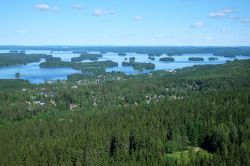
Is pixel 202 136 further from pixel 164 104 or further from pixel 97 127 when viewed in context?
pixel 164 104

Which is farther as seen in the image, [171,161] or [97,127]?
[97,127]

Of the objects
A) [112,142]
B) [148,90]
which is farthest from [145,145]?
[148,90]

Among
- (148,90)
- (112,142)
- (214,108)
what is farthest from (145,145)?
(148,90)

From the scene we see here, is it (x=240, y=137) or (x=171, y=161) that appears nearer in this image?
(x=171, y=161)

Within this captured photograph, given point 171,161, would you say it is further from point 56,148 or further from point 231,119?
point 231,119

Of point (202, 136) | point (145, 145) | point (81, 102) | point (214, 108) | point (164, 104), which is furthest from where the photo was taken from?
point (81, 102)

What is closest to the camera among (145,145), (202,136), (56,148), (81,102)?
(56,148)

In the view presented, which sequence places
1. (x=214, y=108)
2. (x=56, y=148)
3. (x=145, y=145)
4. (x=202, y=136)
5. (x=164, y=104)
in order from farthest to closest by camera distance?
(x=164, y=104), (x=214, y=108), (x=202, y=136), (x=145, y=145), (x=56, y=148)

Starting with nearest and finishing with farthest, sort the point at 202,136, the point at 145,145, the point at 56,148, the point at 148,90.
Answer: the point at 56,148
the point at 145,145
the point at 202,136
the point at 148,90

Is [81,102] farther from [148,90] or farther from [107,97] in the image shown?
[148,90]
